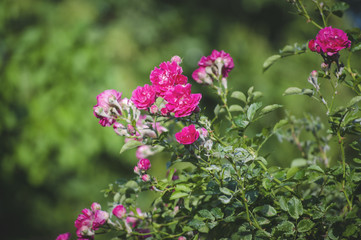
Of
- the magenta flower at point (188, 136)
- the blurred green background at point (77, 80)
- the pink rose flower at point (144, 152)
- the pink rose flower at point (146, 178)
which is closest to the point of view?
the magenta flower at point (188, 136)

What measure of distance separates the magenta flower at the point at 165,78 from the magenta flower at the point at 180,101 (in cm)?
3

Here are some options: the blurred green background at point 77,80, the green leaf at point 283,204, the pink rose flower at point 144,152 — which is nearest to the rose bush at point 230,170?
the green leaf at point 283,204

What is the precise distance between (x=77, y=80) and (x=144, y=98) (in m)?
2.00

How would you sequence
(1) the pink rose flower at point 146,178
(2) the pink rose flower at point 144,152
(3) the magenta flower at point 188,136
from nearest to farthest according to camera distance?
(3) the magenta flower at point 188,136
(1) the pink rose flower at point 146,178
(2) the pink rose flower at point 144,152

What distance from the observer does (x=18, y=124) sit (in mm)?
2496

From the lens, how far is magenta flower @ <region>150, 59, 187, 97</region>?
28.8 inches

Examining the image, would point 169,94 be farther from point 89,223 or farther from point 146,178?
point 89,223

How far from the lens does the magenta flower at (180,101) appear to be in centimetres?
69

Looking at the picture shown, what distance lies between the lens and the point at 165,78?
737 millimetres

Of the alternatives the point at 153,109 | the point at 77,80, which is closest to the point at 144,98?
the point at 153,109

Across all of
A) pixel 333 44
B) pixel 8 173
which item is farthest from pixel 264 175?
pixel 8 173

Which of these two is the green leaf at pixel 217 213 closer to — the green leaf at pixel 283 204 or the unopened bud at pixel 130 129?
the green leaf at pixel 283 204

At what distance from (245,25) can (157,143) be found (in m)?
2.95

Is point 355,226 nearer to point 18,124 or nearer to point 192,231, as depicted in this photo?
point 192,231
